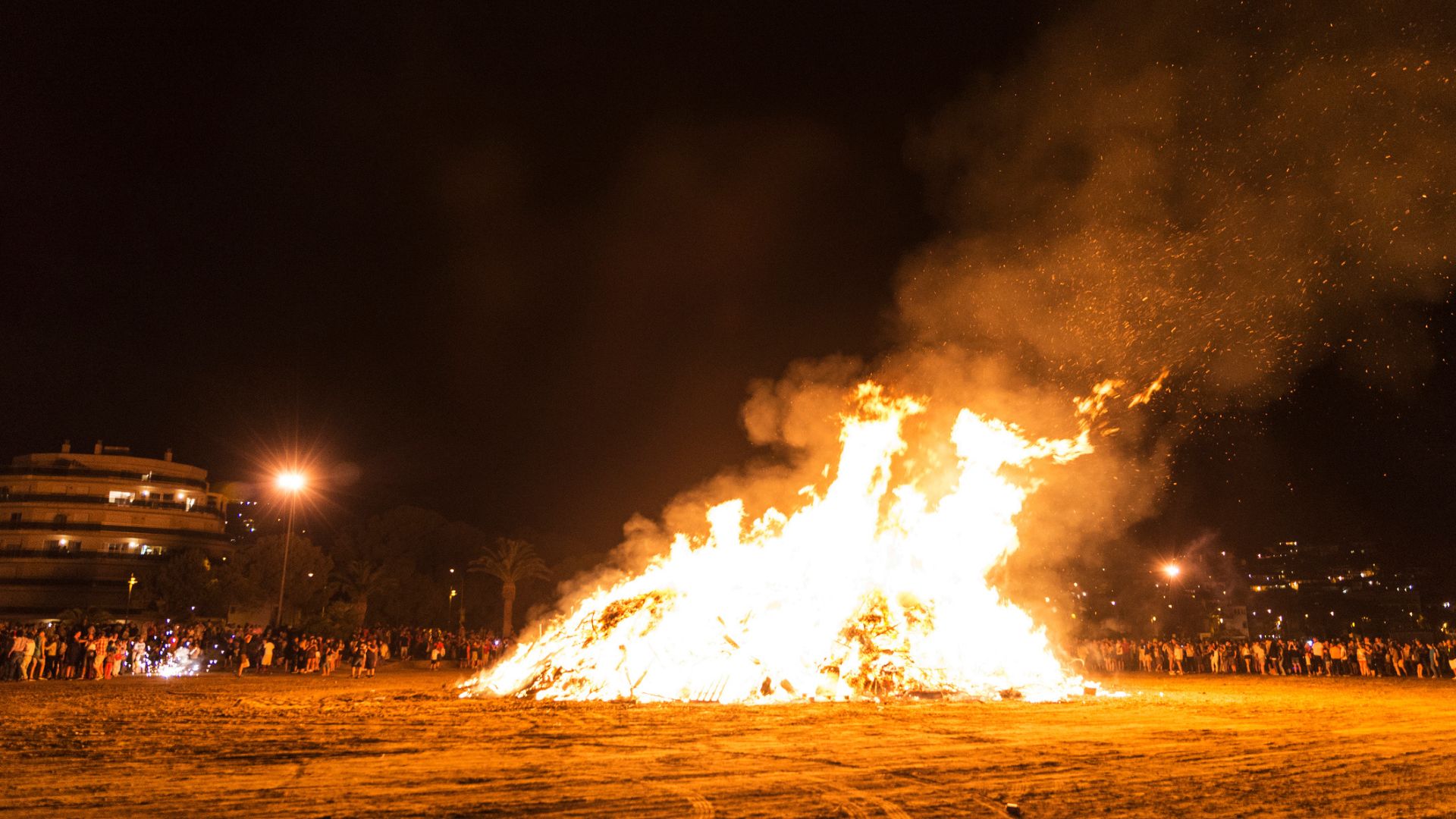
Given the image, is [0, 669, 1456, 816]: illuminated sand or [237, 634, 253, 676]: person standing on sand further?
[237, 634, 253, 676]: person standing on sand

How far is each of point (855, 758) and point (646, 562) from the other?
17691 millimetres

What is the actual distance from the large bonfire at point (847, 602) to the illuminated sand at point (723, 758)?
5.68ft

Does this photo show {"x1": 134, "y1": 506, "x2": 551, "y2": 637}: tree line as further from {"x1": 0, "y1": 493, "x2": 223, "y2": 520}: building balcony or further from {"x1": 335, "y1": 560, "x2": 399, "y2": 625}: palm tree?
{"x1": 0, "y1": 493, "x2": 223, "y2": 520}: building balcony

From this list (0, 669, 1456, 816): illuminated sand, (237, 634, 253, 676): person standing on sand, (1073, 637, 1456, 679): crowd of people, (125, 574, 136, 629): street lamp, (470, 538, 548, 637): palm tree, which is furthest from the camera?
(125, 574, 136, 629): street lamp

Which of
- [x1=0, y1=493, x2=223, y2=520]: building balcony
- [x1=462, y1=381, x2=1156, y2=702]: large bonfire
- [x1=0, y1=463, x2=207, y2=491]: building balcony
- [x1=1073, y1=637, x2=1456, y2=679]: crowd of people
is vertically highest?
[x1=0, y1=463, x2=207, y2=491]: building balcony

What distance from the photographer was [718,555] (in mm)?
24578

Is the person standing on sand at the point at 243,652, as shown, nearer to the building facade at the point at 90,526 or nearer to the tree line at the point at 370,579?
the tree line at the point at 370,579

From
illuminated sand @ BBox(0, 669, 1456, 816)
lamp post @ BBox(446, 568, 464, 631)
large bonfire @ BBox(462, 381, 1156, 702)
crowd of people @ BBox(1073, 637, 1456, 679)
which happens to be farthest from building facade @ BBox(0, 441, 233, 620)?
crowd of people @ BBox(1073, 637, 1456, 679)

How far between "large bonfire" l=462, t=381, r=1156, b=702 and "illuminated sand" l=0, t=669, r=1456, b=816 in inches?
68.1

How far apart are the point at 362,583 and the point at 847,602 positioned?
37.5m

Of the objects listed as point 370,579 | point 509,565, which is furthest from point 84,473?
point 509,565

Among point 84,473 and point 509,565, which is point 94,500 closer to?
point 84,473

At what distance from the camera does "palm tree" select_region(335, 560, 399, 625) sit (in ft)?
159

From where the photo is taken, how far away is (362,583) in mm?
49469
